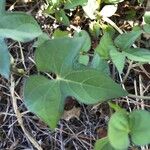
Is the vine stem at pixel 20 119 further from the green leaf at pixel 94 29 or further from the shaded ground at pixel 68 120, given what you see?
the green leaf at pixel 94 29

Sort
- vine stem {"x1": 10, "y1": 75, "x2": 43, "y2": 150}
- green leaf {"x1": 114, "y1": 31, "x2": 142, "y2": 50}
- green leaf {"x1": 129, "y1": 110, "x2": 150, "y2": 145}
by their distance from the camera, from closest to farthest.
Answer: green leaf {"x1": 129, "y1": 110, "x2": 150, "y2": 145}
green leaf {"x1": 114, "y1": 31, "x2": 142, "y2": 50}
vine stem {"x1": 10, "y1": 75, "x2": 43, "y2": 150}

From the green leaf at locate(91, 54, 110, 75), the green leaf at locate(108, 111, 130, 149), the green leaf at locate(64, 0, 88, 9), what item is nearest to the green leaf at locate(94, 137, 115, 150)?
the green leaf at locate(108, 111, 130, 149)

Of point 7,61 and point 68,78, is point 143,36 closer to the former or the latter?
point 68,78

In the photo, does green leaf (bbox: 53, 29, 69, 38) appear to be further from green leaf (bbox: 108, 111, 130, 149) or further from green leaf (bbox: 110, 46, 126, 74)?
green leaf (bbox: 108, 111, 130, 149)

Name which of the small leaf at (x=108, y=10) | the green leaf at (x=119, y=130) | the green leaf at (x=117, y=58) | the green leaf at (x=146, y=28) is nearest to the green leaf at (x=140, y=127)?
the green leaf at (x=119, y=130)

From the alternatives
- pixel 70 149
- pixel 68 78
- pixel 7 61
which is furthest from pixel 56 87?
pixel 70 149
